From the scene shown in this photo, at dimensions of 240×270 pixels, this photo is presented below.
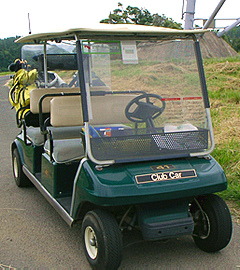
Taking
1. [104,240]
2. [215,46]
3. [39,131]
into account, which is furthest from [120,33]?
[215,46]

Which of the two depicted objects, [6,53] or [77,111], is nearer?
[77,111]

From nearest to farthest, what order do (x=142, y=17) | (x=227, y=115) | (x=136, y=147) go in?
(x=136, y=147) → (x=227, y=115) → (x=142, y=17)

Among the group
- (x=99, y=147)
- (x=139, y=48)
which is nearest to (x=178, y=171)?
(x=99, y=147)

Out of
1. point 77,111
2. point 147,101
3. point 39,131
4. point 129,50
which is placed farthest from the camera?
point 39,131

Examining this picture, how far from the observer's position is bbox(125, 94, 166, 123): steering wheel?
324 centimetres

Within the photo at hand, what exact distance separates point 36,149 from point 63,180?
2.69 feet

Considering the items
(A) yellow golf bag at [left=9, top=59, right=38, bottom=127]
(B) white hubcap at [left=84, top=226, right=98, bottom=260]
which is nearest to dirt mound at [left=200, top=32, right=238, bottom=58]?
(A) yellow golf bag at [left=9, top=59, right=38, bottom=127]

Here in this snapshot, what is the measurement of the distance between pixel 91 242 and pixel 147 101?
1306 mm

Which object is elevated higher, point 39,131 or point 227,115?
point 39,131

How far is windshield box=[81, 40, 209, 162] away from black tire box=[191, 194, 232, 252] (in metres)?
0.43

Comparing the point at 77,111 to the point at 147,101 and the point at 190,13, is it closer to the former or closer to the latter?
the point at 147,101

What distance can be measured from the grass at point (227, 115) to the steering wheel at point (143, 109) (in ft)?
4.95

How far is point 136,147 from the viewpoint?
2.87m

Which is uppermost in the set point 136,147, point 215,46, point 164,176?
point 136,147
